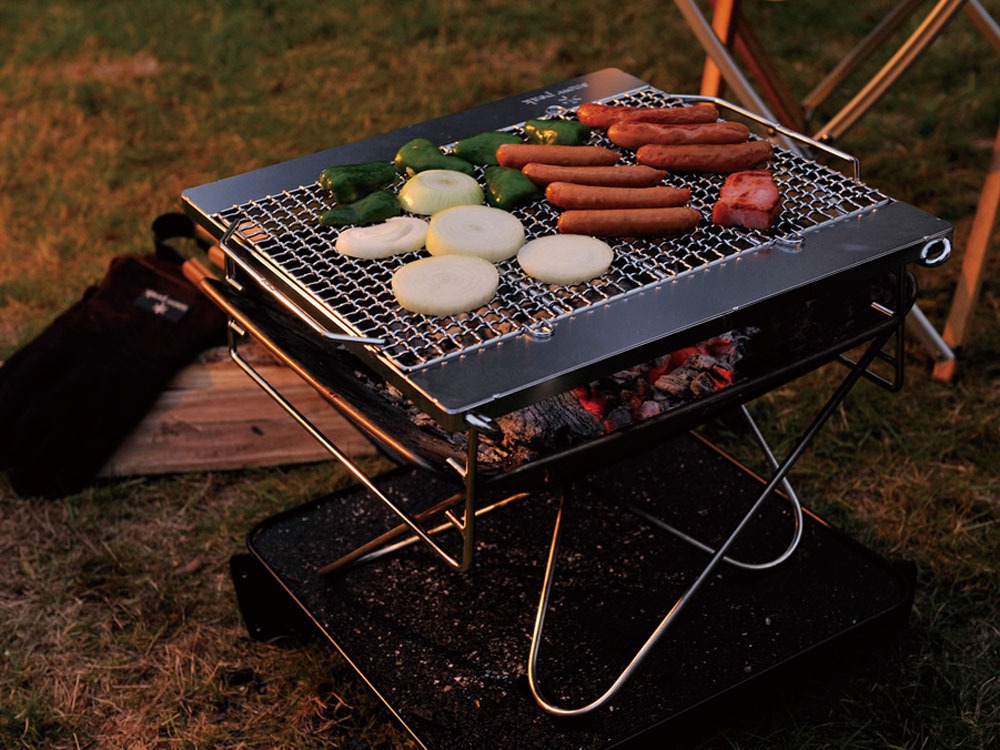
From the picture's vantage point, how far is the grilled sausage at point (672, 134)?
2.60 m

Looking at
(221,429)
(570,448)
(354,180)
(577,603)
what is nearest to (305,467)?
(221,429)

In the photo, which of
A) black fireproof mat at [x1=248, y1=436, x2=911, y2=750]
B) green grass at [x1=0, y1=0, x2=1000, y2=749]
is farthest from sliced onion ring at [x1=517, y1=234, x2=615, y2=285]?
green grass at [x1=0, y1=0, x2=1000, y2=749]

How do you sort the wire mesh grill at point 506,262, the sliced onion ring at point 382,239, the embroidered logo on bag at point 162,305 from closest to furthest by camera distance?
the wire mesh grill at point 506,262 → the sliced onion ring at point 382,239 → the embroidered logo on bag at point 162,305

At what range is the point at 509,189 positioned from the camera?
96.1 inches

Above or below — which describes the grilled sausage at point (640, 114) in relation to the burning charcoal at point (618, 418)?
above

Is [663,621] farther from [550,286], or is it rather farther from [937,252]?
[937,252]

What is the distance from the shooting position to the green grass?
2801mm

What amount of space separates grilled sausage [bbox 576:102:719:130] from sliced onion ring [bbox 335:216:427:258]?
2.11 ft

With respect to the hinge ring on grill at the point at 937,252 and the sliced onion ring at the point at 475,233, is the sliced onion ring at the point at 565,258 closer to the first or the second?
the sliced onion ring at the point at 475,233

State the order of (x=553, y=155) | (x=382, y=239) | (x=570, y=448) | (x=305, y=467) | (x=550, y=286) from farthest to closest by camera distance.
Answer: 1. (x=305, y=467)
2. (x=553, y=155)
3. (x=382, y=239)
4. (x=550, y=286)
5. (x=570, y=448)

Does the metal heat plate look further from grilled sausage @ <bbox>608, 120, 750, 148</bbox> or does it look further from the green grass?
the green grass

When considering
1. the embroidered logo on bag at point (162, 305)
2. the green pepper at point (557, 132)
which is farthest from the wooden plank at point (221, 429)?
the green pepper at point (557, 132)

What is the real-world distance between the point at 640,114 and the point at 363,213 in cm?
78

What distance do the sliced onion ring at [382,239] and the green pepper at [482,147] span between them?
0.34m
